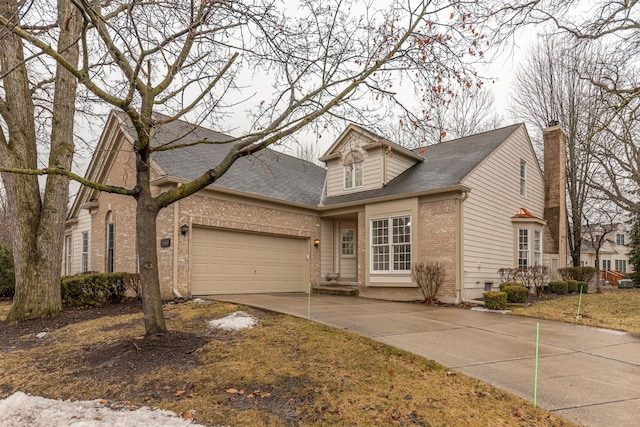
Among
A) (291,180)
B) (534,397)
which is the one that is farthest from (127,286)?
(534,397)

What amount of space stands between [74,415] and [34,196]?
25.3ft

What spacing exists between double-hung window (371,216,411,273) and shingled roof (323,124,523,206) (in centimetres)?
95

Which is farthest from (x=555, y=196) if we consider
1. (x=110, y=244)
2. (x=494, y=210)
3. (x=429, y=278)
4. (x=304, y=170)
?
(x=110, y=244)

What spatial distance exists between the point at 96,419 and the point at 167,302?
25.1ft

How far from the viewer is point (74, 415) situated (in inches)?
156

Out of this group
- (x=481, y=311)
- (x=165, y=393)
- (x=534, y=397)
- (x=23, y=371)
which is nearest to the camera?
(x=534, y=397)

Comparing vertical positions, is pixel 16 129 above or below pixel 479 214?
above

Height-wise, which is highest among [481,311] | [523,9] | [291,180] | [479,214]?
[523,9]

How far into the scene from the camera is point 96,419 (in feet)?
12.6

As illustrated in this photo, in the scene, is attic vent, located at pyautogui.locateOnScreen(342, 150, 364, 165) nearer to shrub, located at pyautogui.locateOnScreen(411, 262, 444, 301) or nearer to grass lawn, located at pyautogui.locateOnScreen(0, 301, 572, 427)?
shrub, located at pyautogui.locateOnScreen(411, 262, 444, 301)

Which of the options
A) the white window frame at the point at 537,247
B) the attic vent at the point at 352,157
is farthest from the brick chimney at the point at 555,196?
the attic vent at the point at 352,157

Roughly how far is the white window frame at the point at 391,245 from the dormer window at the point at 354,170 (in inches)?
87.3

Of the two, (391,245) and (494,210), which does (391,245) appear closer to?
(391,245)

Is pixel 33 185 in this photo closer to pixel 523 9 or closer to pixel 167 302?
pixel 167 302
